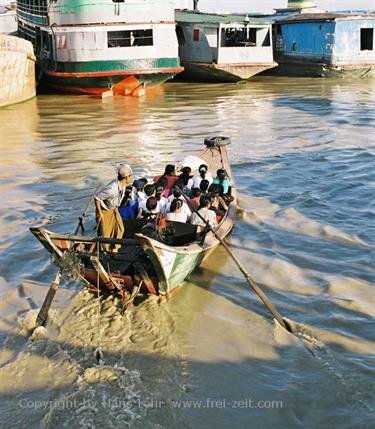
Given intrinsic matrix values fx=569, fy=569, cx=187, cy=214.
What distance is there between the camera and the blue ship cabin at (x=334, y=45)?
2619cm

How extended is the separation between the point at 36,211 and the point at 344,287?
561 cm

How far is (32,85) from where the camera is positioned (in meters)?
21.6

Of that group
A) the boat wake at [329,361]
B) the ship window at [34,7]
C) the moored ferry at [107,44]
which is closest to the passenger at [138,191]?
the boat wake at [329,361]

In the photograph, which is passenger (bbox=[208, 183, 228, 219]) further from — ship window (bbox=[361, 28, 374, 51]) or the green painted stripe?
ship window (bbox=[361, 28, 374, 51])

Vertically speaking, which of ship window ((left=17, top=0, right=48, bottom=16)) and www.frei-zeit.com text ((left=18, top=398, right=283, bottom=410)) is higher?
ship window ((left=17, top=0, right=48, bottom=16))

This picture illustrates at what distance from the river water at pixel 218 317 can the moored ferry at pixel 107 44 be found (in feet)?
24.7

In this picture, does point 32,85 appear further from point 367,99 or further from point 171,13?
point 367,99

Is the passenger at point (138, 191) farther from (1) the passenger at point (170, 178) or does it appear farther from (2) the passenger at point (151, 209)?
(1) the passenger at point (170, 178)

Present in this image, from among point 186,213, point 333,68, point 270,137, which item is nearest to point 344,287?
point 186,213

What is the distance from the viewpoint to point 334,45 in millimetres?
26094

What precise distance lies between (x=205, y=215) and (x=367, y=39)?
22.6 metres

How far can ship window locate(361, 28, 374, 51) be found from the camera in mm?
26906

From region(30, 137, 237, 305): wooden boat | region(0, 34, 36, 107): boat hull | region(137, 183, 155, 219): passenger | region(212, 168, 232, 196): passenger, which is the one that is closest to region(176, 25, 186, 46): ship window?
region(0, 34, 36, 107): boat hull

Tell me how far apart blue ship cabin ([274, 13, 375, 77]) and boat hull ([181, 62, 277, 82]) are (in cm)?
320
